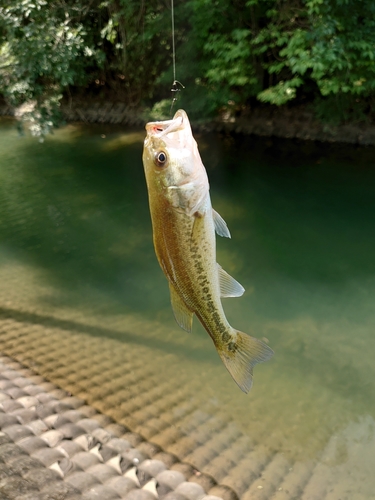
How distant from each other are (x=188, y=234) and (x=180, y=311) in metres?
0.26

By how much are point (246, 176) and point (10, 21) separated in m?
4.82

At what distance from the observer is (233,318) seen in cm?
444

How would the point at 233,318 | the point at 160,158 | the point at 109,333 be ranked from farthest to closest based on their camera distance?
the point at 233,318 < the point at 109,333 < the point at 160,158

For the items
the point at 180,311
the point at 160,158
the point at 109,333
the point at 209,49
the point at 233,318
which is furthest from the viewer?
the point at 209,49

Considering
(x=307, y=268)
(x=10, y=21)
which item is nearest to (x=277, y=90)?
(x=307, y=268)

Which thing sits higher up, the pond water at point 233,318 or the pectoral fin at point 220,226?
the pectoral fin at point 220,226

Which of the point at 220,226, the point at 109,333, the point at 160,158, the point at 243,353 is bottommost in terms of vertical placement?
the point at 109,333

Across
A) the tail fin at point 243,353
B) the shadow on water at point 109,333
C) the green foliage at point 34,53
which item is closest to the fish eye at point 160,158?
the tail fin at point 243,353

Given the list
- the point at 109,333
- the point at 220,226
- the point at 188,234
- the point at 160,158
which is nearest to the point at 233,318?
the point at 109,333

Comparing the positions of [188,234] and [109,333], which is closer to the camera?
[188,234]

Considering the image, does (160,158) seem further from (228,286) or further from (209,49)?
(209,49)

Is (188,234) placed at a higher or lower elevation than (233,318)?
higher

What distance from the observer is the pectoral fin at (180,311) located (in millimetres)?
1359

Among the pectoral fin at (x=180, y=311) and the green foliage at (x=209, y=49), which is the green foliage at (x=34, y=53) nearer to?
the green foliage at (x=209, y=49)
